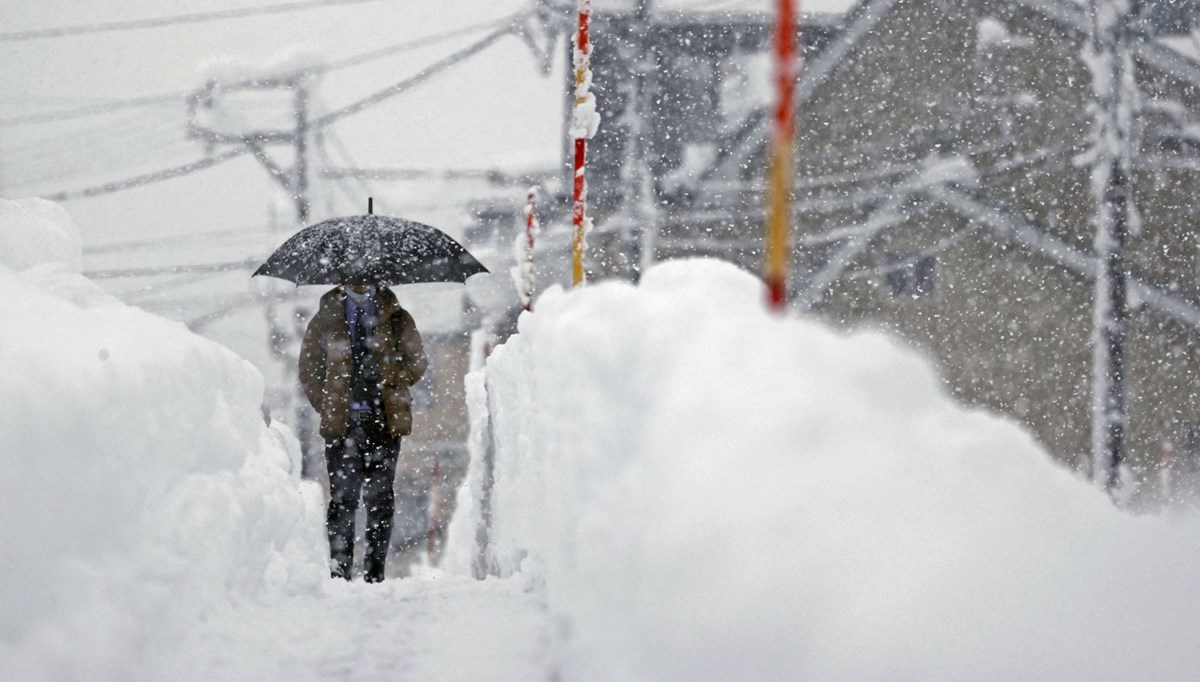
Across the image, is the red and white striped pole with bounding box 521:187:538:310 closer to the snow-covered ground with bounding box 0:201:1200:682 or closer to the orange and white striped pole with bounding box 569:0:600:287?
the orange and white striped pole with bounding box 569:0:600:287

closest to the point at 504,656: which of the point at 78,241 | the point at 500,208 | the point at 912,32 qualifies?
the point at 78,241

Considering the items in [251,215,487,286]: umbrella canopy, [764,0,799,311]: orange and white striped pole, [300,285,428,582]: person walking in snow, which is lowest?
[300,285,428,582]: person walking in snow

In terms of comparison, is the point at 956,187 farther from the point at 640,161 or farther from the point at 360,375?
the point at 360,375

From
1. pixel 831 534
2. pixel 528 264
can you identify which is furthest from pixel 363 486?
pixel 831 534

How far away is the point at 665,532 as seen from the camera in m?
2.43

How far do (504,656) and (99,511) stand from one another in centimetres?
131

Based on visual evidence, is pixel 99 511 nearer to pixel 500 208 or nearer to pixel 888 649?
pixel 888 649

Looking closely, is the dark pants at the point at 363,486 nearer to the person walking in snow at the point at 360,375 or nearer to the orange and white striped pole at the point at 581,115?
the person walking in snow at the point at 360,375

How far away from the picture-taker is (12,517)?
2.74 m

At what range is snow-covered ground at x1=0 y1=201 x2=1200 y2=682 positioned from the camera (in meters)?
2.21

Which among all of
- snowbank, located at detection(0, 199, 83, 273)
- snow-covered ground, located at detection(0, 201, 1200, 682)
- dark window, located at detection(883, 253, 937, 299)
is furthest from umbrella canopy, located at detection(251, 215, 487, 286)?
dark window, located at detection(883, 253, 937, 299)

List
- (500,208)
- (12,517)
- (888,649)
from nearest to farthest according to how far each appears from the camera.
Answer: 1. (888,649)
2. (12,517)
3. (500,208)

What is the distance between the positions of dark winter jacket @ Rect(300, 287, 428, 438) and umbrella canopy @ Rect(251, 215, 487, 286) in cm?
22

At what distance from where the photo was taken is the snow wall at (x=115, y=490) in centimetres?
279
